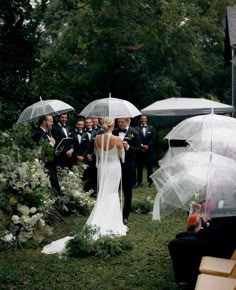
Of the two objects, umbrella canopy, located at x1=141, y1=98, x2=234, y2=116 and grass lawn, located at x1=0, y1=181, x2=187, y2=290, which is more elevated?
umbrella canopy, located at x1=141, y1=98, x2=234, y2=116

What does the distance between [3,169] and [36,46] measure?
12607mm

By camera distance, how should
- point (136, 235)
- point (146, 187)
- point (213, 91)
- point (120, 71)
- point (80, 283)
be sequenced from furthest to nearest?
point (213, 91), point (120, 71), point (146, 187), point (136, 235), point (80, 283)

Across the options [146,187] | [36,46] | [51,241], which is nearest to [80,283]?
[51,241]

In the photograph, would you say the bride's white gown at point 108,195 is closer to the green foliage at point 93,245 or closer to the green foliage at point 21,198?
the green foliage at point 93,245

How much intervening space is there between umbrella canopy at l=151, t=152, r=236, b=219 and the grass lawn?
0.96m

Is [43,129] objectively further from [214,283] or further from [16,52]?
[16,52]

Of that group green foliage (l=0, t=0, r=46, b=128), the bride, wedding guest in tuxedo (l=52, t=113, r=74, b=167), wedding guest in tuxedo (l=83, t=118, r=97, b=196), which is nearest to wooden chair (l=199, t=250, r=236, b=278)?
the bride

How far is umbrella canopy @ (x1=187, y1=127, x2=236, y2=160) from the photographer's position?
796 centimetres

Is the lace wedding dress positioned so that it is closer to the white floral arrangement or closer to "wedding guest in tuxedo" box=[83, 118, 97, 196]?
the white floral arrangement

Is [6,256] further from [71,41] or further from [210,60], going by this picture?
[210,60]

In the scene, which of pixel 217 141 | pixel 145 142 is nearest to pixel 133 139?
pixel 217 141

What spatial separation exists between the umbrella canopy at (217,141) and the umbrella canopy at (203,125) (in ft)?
0.35

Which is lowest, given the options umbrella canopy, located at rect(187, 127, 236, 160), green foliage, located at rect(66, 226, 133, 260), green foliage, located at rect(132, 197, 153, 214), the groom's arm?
green foliage, located at rect(132, 197, 153, 214)

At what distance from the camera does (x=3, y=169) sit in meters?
8.90
